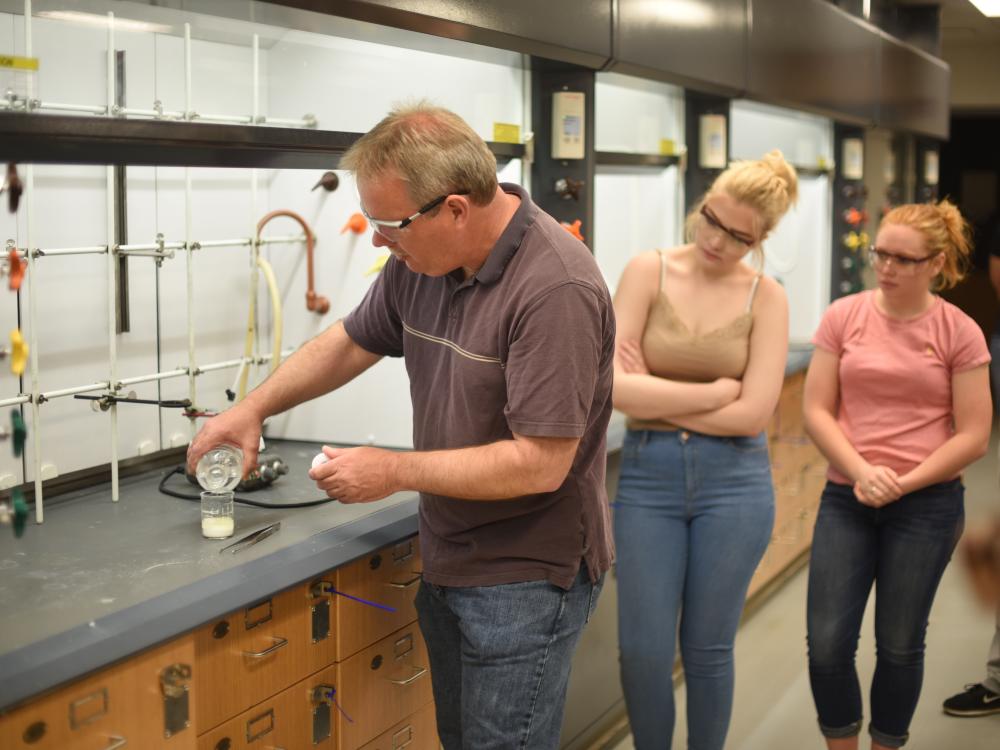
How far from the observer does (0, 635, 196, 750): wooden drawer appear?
1.48 metres

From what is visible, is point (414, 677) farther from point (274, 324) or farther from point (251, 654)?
point (274, 324)

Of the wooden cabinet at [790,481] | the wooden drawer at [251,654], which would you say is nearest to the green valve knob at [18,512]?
the wooden drawer at [251,654]

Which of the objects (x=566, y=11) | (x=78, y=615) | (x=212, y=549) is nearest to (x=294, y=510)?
(x=212, y=549)

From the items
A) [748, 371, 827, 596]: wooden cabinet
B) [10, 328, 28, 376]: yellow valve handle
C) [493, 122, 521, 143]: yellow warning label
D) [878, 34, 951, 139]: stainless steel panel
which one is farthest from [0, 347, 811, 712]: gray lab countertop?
[878, 34, 951, 139]: stainless steel panel

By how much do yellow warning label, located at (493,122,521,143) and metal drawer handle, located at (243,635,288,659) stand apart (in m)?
1.34

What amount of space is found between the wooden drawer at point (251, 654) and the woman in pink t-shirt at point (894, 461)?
1253 mm

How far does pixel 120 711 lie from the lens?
63.3 inches

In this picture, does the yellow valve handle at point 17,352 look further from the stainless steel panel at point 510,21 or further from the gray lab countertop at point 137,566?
the stainless steel panel at point 510,21

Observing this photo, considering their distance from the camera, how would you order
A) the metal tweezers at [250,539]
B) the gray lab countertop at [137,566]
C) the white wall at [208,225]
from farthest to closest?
the white wall at [208,225] → the metal tweezers at [250,539] → the gray lab countertop at [137,566]

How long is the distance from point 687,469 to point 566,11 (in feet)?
3.42

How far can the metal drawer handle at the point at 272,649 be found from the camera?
1846mm

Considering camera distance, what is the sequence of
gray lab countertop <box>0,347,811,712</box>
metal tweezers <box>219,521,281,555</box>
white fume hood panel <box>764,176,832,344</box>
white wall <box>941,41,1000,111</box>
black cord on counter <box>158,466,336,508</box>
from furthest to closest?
white wall <box>941,41,1000,111</box>, white fume hood panel <box>764,176,832,344</box>, black cord on counter <box>158,466,336,508</box>, metal tweezers <box>219,521,281,555</box>, gray lab countertop <box>0,347,811,712</box>

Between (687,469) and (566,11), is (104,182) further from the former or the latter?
(687,469)

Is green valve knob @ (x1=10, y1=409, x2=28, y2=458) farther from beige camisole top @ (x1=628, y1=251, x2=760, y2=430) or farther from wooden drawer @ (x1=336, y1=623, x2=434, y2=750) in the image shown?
beige camisole top @ (x1=628, y1=251, x2=760, y2=430)
